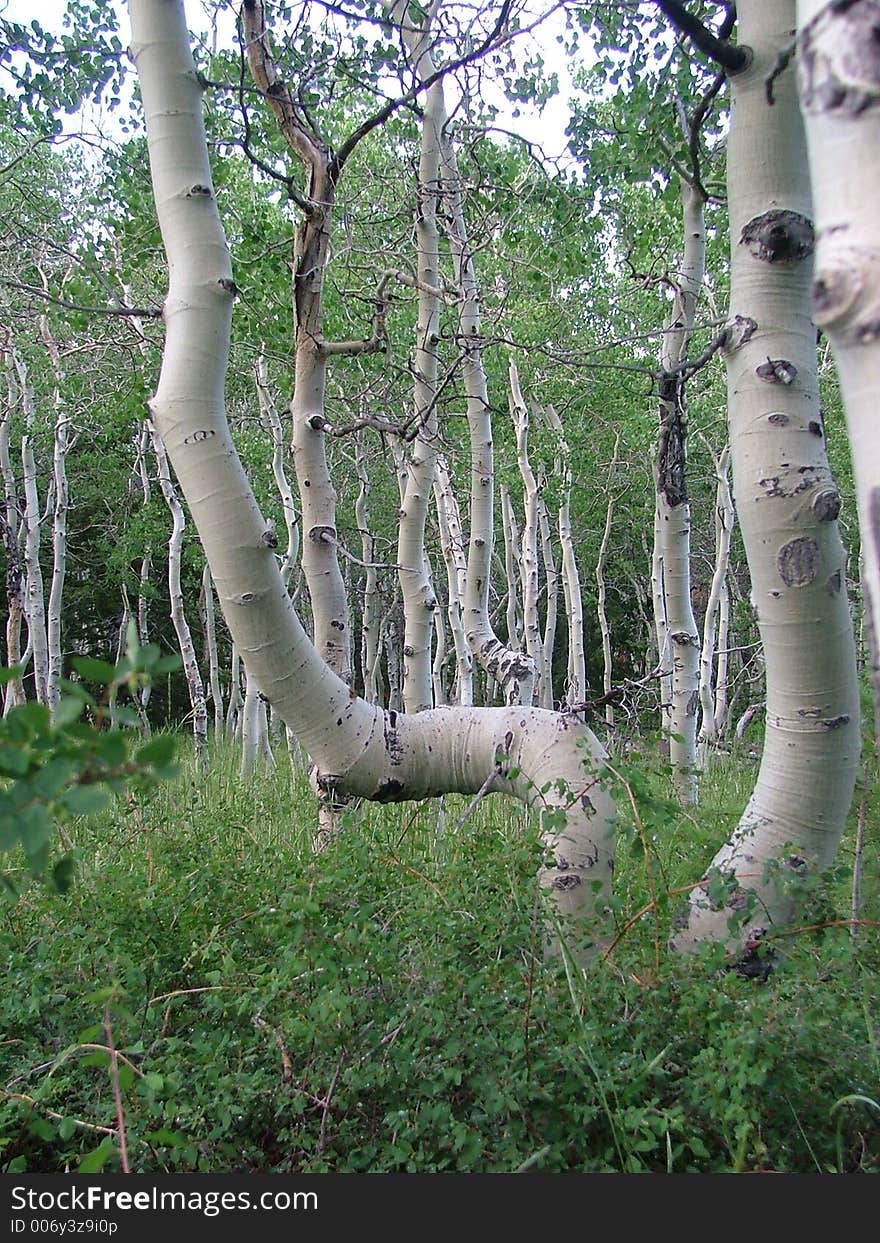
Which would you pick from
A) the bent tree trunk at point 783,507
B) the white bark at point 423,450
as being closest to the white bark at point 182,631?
the white bark at point 423,450

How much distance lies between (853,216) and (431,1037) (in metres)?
1.89

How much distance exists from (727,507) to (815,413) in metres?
9.90

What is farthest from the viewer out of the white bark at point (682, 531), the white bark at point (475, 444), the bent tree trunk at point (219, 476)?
the white bark at point (475, 444)

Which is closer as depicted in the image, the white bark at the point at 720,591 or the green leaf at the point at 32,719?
the green leaf at the point at 32,719

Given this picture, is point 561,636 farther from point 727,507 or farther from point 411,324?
point 411,324

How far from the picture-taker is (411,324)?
32.0 feet

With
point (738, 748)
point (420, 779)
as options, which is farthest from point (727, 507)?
point (420, 779)

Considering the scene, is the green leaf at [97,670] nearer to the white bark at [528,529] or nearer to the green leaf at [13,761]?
the green leaf at [13,761]

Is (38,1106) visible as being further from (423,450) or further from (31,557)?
(31,557)

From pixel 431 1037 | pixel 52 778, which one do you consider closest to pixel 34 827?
pixel 52 778

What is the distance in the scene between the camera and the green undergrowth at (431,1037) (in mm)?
1863

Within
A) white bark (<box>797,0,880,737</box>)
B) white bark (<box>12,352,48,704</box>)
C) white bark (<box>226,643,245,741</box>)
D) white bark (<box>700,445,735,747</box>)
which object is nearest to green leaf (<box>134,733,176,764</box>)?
white bark (<box>797,0,880,737</box>)

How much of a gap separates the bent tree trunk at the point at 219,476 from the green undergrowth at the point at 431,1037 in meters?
0.29

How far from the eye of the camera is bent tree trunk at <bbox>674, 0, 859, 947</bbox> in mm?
2457
